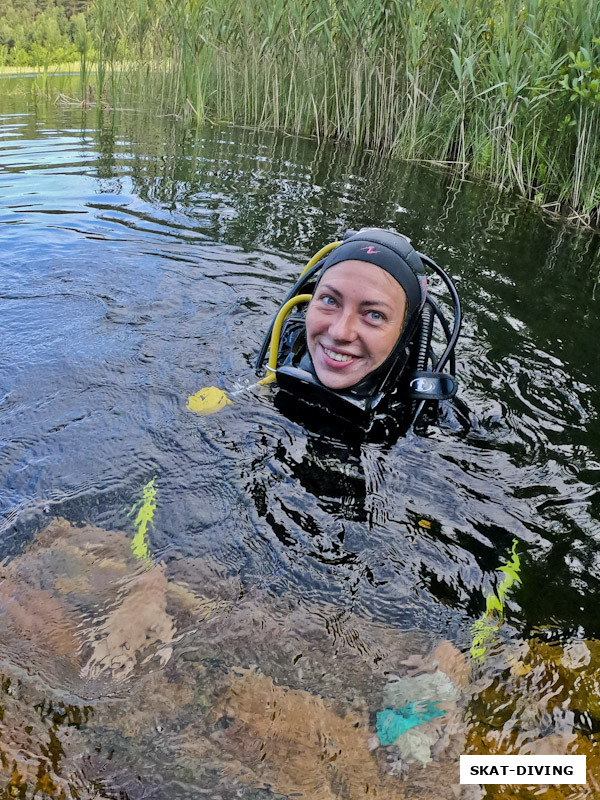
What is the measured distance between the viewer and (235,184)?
797cm

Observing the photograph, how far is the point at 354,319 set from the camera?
3.01 m

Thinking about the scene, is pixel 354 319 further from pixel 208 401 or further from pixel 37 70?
pixel 37 70

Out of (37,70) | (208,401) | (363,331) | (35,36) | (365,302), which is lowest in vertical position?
(208,401)

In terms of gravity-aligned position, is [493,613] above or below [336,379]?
below

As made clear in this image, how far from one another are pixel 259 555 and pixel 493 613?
93 centimetres

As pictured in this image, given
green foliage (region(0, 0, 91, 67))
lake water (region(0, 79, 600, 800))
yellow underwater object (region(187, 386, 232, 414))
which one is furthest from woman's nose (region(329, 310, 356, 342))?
green foliage (region(0, 0, 91, 67))

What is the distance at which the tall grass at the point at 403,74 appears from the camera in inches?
271

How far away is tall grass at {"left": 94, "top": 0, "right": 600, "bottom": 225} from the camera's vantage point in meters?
6.89

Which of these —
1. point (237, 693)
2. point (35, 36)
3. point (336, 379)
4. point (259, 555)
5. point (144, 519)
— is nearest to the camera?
point (237, 693)

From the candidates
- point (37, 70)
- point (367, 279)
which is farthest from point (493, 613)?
point (37, 70)

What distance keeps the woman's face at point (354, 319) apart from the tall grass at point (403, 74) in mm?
4466

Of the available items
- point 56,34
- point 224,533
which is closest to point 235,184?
point 224,533

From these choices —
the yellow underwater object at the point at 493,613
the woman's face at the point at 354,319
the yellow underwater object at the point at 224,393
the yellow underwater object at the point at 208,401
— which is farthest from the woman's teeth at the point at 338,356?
the yellow underwater object at the point at 493,613

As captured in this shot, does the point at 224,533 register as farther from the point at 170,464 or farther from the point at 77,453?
the point at 77,453
